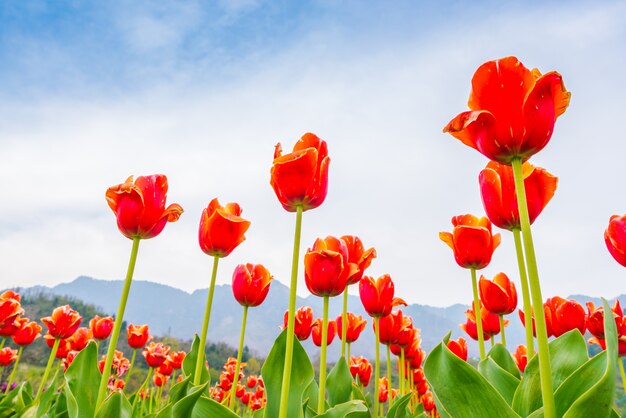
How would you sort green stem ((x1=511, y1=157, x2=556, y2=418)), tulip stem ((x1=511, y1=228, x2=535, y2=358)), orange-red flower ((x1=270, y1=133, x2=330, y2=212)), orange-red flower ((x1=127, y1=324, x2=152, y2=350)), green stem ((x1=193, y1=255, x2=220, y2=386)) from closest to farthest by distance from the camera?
green stem ((x1=511, y1=157, x2=556, y2=418)), tulip stem ((x1=511, y1=228, x2=535, y2=358)), orange-red flower ((x1=270, y1=133, x2=330, y2=212)), green stem ((x1=193, y1=255, x2=220, y2=386)), orange-red flower ((x1=127, y1=324, x2=152, y2=350))

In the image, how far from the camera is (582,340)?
2121 mm

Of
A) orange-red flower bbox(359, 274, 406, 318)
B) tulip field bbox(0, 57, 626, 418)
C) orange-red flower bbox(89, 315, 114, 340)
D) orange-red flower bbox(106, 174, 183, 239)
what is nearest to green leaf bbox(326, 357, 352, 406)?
tulip field bbox(0, 57, 626, 418)

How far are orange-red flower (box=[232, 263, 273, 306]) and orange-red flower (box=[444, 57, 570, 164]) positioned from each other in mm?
2322

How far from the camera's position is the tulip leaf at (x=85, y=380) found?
105 inches

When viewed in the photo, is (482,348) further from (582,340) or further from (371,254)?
(371,254)

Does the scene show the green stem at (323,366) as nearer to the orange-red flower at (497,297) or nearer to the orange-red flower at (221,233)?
the orange-red flower at (221,233)

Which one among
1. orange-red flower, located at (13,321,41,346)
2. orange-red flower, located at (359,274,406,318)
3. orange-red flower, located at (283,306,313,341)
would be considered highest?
orange-red flower, located at (359,274,406,318)

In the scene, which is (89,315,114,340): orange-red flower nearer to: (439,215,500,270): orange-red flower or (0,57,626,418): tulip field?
(0,57,626,418): tulip field

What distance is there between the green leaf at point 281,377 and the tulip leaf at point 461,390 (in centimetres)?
92

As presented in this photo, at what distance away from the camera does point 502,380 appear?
225cm

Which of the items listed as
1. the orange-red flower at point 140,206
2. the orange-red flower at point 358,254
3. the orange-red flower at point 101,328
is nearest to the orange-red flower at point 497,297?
the orange-red flower at point 358,254

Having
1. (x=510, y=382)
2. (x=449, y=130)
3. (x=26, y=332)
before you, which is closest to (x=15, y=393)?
(x=26, y=332)

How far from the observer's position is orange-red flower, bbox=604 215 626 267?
2.58 metres

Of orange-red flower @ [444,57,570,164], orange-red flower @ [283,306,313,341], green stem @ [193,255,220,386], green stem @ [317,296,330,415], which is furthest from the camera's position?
orange-red flower @ [283,306,313,341]
